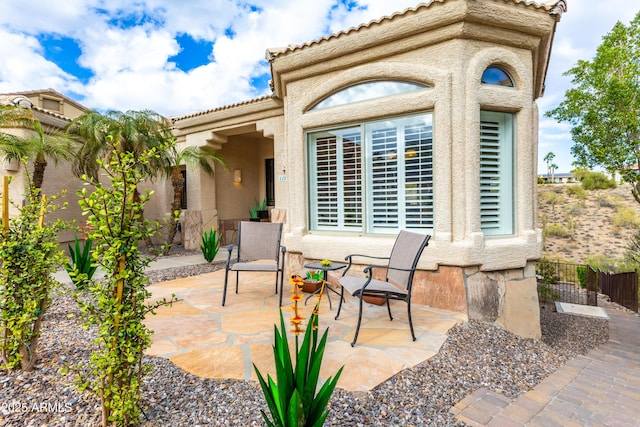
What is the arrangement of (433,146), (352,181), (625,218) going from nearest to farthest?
(433,146)
(352,181)
(625,218)

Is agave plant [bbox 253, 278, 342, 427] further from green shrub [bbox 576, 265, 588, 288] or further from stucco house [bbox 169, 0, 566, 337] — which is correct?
green shrub [bbox 576, 265, 588, 288]

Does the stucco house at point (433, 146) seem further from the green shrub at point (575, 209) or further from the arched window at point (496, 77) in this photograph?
the green shrub at point (575, 209)

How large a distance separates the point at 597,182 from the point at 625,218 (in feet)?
12.9

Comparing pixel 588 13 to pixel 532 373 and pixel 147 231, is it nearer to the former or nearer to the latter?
pixel 532 373

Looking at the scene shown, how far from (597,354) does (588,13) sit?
1991 cm

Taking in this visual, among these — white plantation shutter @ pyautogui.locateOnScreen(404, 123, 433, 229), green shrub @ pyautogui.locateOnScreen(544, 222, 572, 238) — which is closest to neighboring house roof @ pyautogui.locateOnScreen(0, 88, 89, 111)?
Answer: white plantation shutter @ pyautogui.locateOnScreen(404, 123, 433, 229)

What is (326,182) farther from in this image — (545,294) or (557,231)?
(557,231)

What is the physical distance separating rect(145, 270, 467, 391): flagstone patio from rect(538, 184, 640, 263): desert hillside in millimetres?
19265

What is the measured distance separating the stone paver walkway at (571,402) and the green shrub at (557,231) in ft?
66.8

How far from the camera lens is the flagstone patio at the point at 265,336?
2.59m

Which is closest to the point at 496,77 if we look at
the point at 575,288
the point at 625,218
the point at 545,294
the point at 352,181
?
the point at 352,181

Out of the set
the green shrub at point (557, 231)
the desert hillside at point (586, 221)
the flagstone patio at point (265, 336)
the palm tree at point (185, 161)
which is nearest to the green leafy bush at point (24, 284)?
the flagstone patio at point (265, 336)

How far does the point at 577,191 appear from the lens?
2273cm

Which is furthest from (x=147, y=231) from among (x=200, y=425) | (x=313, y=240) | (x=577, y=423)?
(x=313, y=240)
